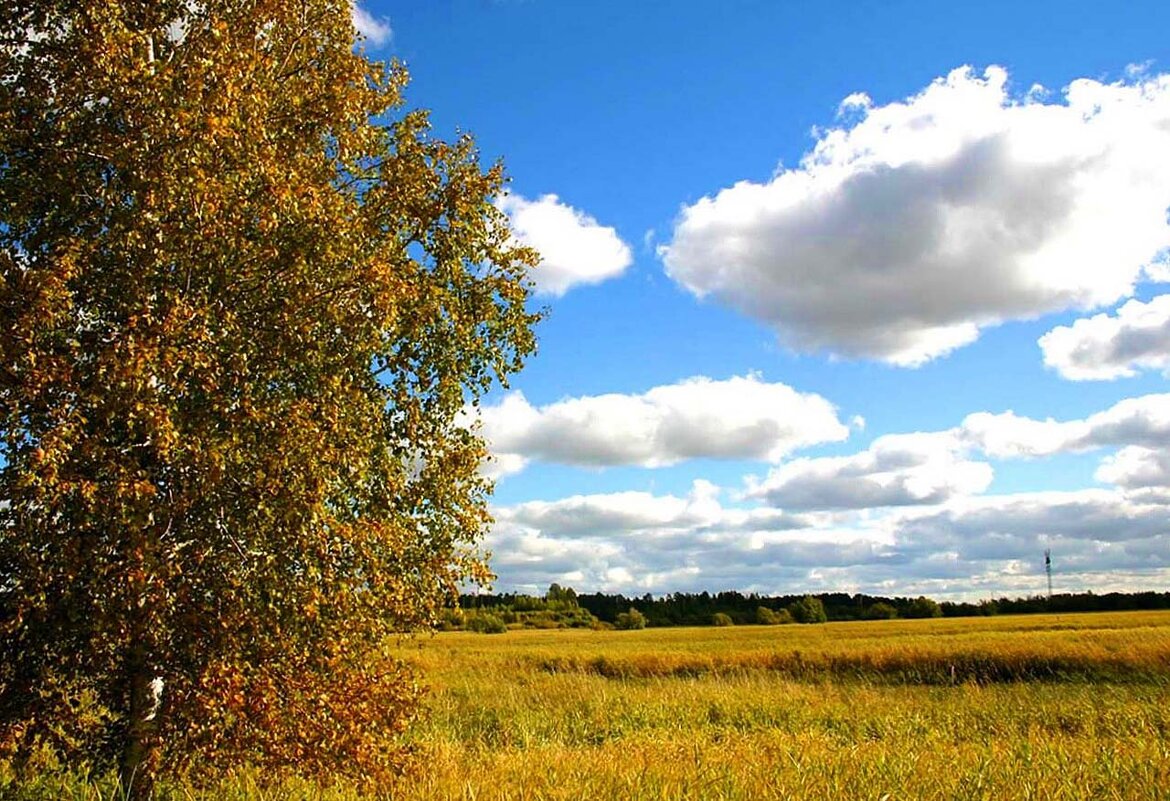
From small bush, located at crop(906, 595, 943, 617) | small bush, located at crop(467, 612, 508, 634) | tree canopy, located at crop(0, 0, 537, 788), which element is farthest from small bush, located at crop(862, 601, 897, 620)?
tree canopy, located at crop(0, 0, 537, 788)

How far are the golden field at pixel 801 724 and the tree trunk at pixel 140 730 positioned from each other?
0.32 m

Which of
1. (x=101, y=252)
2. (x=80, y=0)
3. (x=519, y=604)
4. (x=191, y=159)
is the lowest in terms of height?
(x=519, y=604)

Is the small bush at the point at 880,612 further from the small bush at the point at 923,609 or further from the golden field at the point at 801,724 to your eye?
the golden field at the point at 801,724

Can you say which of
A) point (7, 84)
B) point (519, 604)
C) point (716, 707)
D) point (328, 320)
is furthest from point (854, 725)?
point (519, 604)

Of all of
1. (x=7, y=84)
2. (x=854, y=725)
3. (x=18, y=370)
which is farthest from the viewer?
(x=854, y=725)

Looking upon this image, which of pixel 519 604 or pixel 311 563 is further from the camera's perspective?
pixel 519 604

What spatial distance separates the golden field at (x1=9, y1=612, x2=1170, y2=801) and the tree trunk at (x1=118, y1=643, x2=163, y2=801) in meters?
0.32

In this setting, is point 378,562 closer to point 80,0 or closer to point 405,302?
point 405,302

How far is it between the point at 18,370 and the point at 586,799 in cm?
757

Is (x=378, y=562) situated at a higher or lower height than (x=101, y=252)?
lower

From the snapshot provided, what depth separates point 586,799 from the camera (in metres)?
7.48

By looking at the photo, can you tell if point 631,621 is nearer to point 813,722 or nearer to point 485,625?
point 485,625

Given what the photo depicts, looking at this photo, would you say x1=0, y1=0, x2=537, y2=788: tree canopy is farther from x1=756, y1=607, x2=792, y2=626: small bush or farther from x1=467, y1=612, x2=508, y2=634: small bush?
x1=756, y1=607, x2=792, y2=626: small bush

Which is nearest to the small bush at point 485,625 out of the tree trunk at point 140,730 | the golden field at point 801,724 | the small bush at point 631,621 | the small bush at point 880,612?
the small bush at point 631,621
